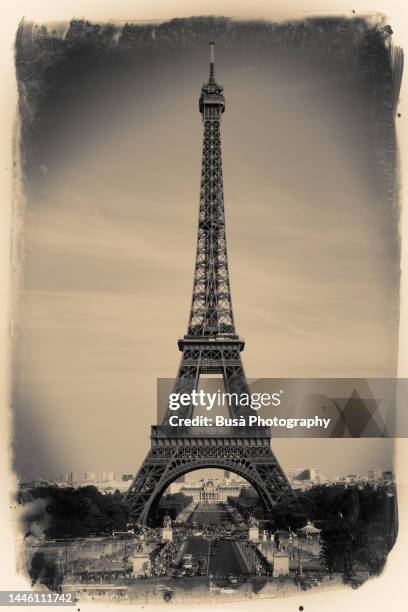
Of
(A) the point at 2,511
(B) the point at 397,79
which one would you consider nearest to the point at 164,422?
(A) the point at 2,511

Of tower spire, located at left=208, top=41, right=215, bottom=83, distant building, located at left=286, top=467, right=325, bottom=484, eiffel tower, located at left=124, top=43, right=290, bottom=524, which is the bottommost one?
distant building, located at left=286, top=467, right=325, bottom=484

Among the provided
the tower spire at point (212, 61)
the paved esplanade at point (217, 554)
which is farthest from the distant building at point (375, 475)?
the tower spire at point (212, 61)

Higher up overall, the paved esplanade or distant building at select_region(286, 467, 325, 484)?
distant building at select_region(286, 467, 325, 484)

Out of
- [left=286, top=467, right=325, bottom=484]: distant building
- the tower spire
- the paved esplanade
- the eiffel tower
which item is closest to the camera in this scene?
the paved esplanade

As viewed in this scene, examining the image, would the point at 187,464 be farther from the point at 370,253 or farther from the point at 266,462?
the point at 370,253

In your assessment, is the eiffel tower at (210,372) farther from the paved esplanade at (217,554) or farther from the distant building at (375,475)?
the distant building at (375,475)

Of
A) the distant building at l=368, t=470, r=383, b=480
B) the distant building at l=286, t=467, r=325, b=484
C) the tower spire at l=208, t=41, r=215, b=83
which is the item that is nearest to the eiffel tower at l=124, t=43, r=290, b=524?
the tower spire at l=208, t=41, r=215, b=83

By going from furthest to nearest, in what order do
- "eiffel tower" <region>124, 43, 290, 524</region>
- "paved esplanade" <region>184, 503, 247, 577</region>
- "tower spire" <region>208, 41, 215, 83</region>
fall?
"eiffel tower" <region>124, 43, 290, 524</region> → "tower spire" <region>208, 41, 215, 83</region> → "paved esplanade" <region>184, 503, 247, 577</region>

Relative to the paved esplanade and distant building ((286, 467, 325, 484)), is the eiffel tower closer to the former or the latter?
distant building ((286, 467, 325, 484))

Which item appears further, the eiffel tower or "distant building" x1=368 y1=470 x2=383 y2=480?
the eiffel tower
